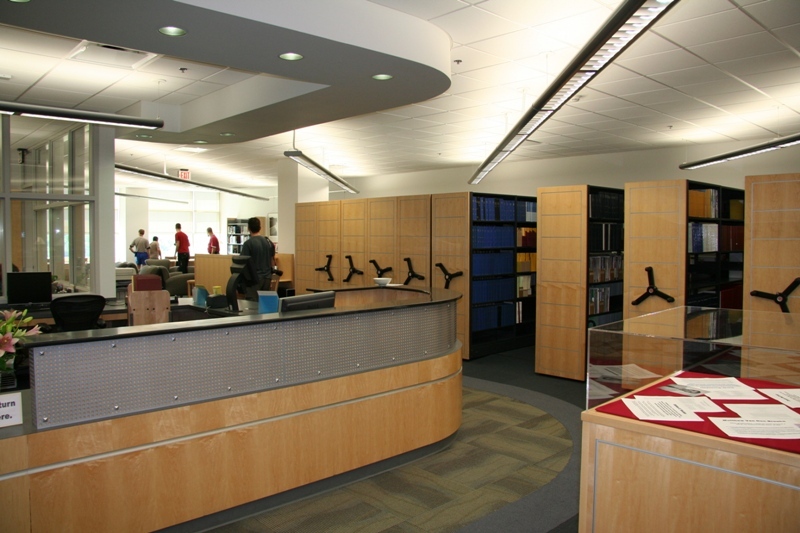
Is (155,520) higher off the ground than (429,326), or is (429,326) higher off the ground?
(429,326)

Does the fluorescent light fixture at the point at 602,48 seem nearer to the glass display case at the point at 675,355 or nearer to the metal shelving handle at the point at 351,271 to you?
the glass display case at the point at 675,355

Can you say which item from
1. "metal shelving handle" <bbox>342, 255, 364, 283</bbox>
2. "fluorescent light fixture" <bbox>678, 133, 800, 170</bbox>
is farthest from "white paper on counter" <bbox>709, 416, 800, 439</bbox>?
"metal shelving handle" <bbox>342, 255, 364, 283</bbox>

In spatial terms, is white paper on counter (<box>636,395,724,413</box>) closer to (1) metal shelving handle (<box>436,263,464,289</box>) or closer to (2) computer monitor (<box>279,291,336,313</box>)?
(2) computer monitor (<box>279,291,336,313</box>)

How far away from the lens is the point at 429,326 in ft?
14.3

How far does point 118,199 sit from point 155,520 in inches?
741

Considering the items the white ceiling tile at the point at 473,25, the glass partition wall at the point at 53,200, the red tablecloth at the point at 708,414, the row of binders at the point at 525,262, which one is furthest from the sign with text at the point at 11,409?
the row of binders at the point at 525,262

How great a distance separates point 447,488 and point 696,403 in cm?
194

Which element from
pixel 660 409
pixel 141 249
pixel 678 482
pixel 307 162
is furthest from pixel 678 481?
pixel 141 249

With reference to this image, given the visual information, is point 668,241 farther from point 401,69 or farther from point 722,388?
point 722,388

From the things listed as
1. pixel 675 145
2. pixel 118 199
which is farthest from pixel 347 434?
pixel 118 199

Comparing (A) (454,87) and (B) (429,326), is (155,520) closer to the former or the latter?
(B) (429,326)

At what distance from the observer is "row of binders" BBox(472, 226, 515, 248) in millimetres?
7781

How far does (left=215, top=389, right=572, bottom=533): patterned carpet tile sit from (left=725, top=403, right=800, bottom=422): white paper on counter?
173 centimetres

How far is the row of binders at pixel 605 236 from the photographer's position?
723 centimetres
